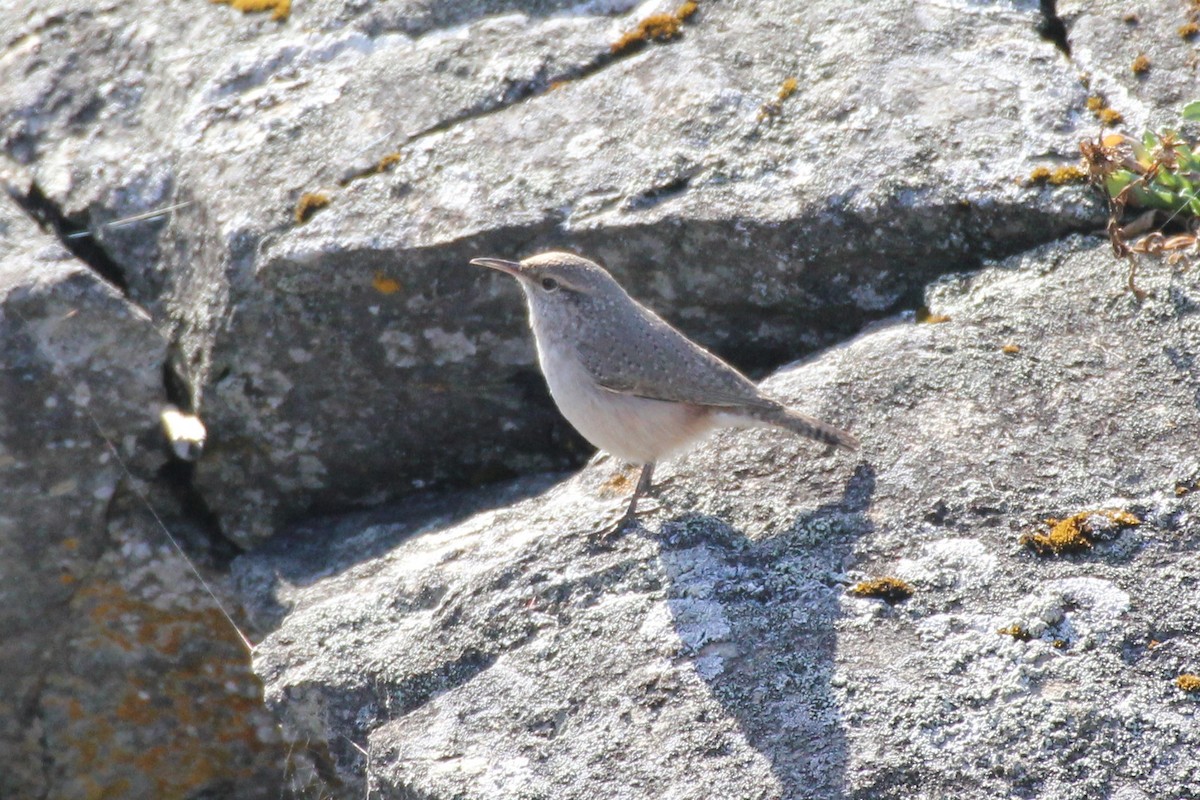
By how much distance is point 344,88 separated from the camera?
6.29 m

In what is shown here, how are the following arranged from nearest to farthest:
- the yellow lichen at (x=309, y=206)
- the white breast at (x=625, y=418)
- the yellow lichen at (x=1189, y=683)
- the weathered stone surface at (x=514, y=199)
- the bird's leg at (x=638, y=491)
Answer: the yellow lichen at (x=1189, y=683) → the bird's leg at (x=638, y=491) → the white breast at (x=625, y=418) → the weathered stone surface at (x=514, y=199) → the yellow lichen at (x=309, y=206)

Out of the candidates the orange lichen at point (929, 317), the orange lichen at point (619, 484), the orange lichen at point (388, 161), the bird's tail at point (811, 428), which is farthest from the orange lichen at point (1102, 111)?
the orange lichen at point (388, 161)

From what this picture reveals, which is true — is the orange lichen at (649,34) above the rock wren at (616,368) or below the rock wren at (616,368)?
above

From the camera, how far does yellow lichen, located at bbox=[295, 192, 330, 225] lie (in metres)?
5.69

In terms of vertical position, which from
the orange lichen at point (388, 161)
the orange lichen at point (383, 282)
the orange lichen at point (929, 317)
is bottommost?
the orange lichen at point (929, 317)

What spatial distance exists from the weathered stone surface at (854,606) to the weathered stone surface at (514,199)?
495mm

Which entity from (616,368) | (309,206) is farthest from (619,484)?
(309,206)

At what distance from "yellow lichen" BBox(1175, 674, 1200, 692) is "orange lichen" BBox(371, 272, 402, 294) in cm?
378

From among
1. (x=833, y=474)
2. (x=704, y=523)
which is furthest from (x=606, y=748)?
(x=833, y=474)

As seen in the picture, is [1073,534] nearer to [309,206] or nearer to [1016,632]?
[1016,632]

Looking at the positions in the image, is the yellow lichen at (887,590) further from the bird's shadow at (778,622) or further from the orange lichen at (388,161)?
the orange lichen at (388,161)

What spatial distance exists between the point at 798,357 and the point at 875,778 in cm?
256

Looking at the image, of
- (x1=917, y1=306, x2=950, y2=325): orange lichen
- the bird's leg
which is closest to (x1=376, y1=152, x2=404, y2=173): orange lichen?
the bird's leg

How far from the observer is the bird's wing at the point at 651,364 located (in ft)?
16.5
